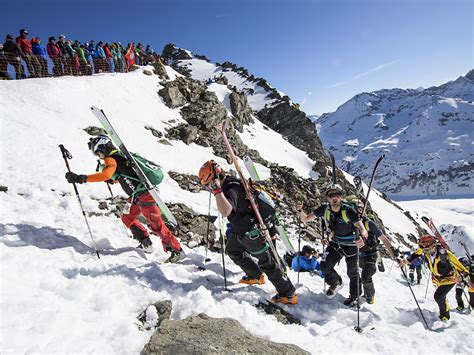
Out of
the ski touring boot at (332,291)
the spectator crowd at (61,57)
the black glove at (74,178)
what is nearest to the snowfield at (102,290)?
the ski touring boot at (332,291)

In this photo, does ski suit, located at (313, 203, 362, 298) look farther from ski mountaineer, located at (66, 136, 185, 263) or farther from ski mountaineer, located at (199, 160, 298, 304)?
ski mountaineer, located at (66, 136, 185, 263)

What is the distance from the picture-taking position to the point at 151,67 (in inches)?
1155

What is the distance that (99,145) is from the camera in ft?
22.3

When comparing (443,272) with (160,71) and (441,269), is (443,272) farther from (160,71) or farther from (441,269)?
(160,71)

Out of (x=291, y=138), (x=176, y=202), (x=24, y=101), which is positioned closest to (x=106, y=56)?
(x=24, y=101)

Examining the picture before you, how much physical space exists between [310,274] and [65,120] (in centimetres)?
1370

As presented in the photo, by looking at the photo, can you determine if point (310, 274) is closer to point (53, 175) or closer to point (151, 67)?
point (53, 175)

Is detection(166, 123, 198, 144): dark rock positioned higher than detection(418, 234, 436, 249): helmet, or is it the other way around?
detection(166, 123, 198, 144): dark rock

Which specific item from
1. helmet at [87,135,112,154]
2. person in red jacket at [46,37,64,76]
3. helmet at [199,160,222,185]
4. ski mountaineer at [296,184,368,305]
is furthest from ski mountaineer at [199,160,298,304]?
person in red jacket at [46,37,64,76]

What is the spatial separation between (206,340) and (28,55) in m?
21.8

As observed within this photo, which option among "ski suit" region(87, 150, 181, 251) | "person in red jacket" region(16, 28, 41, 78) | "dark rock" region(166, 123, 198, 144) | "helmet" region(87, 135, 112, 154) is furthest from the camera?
"dark rock" region(166, 123, 198, 144)

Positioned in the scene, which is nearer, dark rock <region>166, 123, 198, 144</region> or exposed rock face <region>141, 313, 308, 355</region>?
exposed rock face <region>141, 313, 308, 355</region>

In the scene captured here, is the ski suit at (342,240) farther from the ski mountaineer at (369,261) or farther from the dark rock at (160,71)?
the dark rock at (160,71)

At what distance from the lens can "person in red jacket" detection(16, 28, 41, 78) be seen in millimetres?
17516
